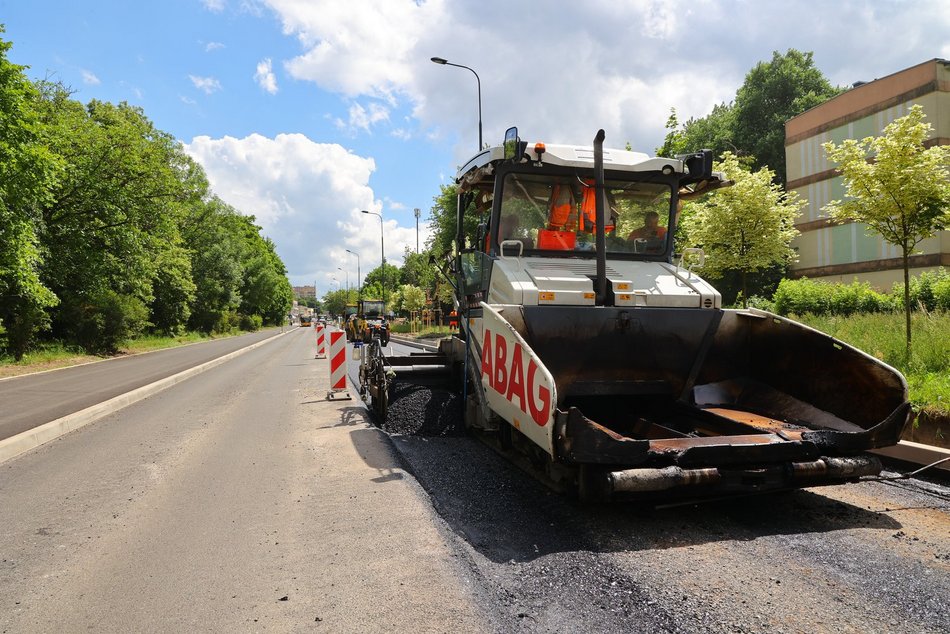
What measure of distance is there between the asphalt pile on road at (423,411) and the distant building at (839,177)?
23522 millimetres

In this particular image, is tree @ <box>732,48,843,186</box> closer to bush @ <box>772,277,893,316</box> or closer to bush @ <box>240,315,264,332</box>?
bush @ <box>772,277,893,316</box>

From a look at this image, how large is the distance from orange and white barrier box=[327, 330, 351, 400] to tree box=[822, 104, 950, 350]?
336 inches

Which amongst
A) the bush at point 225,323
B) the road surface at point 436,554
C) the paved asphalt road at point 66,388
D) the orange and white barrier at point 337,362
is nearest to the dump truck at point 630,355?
the road surface at point 436,554

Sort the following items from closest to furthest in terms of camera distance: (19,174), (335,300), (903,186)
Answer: (903,186)
(19,174)
(335,300)

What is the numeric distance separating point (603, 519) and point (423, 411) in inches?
137

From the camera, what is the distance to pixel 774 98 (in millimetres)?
41281

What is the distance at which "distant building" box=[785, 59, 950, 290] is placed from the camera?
2641cm

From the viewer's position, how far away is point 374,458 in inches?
244

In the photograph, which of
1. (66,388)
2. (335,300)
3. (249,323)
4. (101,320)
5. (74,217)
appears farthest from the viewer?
(335,300)

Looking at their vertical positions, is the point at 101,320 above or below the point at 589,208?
below

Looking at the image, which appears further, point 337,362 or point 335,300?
point 335,300

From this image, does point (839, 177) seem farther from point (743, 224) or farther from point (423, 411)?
point (423, 411)

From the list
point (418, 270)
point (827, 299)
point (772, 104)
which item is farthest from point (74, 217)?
point (772, 104)

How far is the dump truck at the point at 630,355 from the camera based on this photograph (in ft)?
12.8
